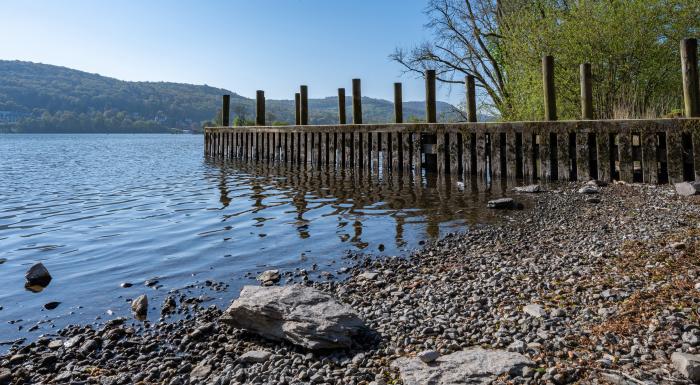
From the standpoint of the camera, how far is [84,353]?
4.67 meters

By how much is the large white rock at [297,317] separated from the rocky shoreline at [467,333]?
10 cm

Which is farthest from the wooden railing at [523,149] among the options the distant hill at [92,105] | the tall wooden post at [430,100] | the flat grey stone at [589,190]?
the distant hill at [92,105]

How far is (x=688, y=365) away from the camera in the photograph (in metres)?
3.30

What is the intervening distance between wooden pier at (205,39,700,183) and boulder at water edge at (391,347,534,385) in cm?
1038

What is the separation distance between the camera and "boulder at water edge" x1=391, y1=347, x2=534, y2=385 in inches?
138

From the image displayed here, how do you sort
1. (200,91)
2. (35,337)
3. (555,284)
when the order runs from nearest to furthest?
(35,337) < (555,284) < (200,91)

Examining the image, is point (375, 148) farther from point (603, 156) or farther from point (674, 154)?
point (674, 154)

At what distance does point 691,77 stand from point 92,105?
152 metres

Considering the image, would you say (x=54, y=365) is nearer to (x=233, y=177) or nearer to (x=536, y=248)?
(x=536, y=248)

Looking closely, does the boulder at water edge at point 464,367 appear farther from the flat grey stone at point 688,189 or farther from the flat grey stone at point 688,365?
the flat grey stone at point 688,189

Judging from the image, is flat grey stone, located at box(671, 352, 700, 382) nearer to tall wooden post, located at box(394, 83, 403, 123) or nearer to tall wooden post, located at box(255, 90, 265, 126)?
tall wooden post, located at box(394, 83, 403, 123)

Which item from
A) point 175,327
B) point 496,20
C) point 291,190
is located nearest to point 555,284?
point 175,327

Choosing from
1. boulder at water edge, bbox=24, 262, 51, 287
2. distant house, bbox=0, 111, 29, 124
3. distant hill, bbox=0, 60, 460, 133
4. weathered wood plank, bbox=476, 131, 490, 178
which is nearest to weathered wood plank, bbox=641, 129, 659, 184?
weathered wood plank, bbox=476, 131, 490, 178

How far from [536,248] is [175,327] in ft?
16.1
